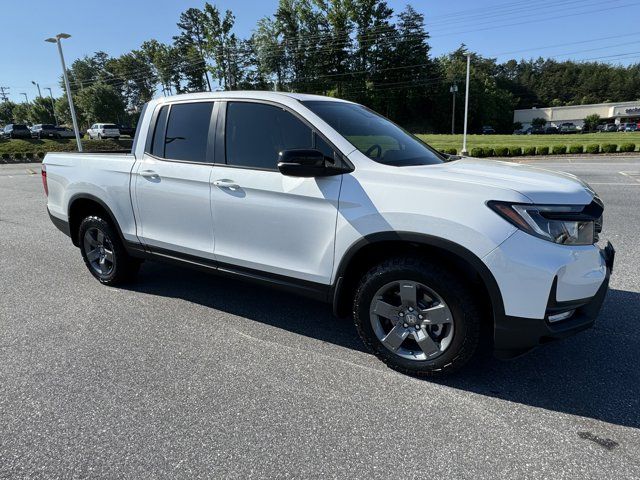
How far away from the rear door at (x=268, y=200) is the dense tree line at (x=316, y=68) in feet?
213

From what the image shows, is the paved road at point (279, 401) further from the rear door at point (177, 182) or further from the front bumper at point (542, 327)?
the rear door at point (177, 182)

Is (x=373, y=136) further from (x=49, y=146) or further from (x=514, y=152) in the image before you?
(x=49, y=146)

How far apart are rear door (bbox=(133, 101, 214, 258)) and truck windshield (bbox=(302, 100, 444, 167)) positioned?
41.2 inches

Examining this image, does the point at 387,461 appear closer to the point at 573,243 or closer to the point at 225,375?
the point at 225,375

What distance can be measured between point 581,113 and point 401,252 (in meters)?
114

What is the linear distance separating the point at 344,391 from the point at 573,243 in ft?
5.41

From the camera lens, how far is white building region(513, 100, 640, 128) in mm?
93188

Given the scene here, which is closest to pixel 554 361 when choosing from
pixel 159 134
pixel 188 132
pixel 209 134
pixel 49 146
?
pixel 209 134

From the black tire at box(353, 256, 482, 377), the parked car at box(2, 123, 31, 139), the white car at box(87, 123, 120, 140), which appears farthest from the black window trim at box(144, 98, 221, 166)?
the parked car at box(2, 123, 31, 139)

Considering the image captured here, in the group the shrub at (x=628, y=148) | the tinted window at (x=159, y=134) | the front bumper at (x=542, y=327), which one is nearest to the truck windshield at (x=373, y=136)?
the front bumper at (x=542, y=327)

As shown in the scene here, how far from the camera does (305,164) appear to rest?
9.54 feet

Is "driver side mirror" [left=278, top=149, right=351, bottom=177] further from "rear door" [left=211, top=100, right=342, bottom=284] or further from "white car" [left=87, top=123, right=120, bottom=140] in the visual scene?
"white car" [left=87, top=123, right=120, bottom=140]

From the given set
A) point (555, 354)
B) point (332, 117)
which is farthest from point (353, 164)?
point (555, 354)

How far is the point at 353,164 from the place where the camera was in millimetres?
3008
